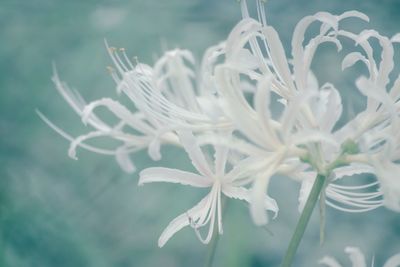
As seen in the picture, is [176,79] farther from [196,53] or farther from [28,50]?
[28,50]

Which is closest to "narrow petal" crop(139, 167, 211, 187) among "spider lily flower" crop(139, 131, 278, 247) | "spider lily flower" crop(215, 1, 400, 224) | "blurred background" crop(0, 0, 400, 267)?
"spider lily flower" crop(139, 131, 278, 247)

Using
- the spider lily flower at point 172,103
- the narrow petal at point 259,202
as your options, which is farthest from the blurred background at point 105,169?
the narrow petal at point 259,202

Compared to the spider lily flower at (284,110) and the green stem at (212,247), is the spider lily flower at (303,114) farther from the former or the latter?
the green stem at (212,247)

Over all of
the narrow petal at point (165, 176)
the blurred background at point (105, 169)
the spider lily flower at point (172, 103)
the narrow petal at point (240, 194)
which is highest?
the blurred background at point (105, 169)

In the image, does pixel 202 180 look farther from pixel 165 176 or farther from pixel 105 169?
pixel 105 169

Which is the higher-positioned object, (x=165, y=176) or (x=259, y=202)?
(x=165, y=176)

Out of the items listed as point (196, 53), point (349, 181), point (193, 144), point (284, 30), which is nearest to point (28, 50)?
point (196, 53)

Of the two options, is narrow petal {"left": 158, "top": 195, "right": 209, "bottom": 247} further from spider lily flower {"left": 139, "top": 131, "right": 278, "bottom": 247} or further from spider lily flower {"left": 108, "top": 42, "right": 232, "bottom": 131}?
spider lily flower {"left": 108, "top": 42, "right": 232, "bottom": 131}

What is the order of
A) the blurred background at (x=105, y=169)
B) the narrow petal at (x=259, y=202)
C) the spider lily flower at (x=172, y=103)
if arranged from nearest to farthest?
1. the narrow petal at (x=259, y=202)
2. the spider lily flower at (x=172, y=103)
3. the blurred background at (x=105, y=169)

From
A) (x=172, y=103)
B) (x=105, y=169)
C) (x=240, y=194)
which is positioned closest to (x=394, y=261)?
(x=240, y=194)
